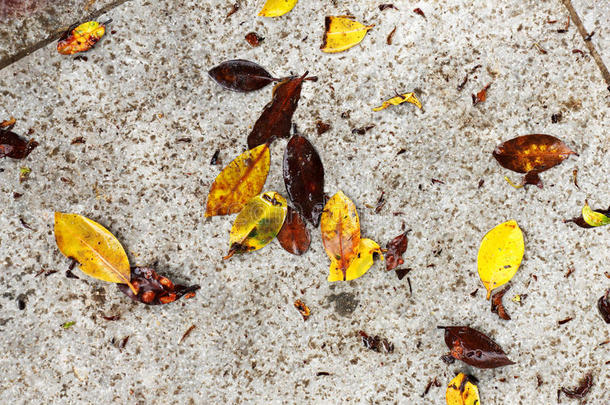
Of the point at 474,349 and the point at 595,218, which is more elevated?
the point at 595,218

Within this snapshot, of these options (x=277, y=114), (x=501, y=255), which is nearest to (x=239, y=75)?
(x=277, y=114)

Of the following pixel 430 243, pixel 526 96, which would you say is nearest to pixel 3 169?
pixel 430 243

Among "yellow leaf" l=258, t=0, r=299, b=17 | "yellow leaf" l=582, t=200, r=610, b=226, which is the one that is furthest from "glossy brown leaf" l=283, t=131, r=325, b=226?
"yellow leaf" l=582, t=200, r=610, b=226

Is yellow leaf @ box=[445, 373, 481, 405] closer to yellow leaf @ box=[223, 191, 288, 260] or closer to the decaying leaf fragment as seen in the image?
yellow leaf @ box=[223, 191, 288, 260]

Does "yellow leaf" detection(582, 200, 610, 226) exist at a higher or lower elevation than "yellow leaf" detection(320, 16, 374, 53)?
lower

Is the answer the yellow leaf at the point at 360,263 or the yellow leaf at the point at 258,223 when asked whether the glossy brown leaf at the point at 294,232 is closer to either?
the yellow leaf at the point at 258,223

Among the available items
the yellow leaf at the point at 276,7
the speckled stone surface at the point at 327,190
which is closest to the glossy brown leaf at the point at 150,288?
the speckled stone surface at the point at 327,190

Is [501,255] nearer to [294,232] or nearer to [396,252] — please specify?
[396,252]
